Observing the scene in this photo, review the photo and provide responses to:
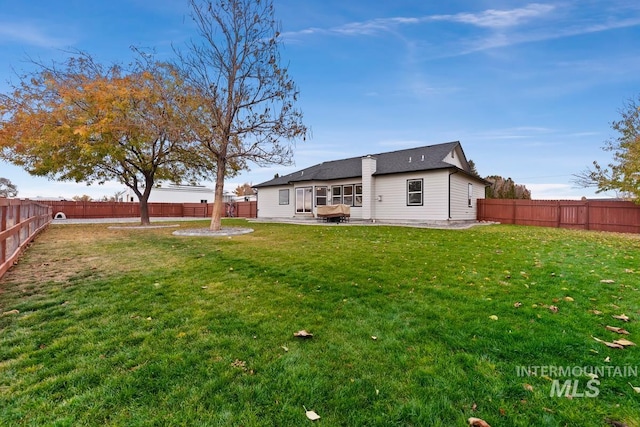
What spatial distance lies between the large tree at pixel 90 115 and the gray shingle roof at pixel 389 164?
350 inches

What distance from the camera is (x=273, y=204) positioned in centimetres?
2394

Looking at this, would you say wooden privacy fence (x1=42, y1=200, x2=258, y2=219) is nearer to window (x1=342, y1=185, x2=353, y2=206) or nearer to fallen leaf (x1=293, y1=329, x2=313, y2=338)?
window (x1=342, y1=185, x2=353, y2=206)

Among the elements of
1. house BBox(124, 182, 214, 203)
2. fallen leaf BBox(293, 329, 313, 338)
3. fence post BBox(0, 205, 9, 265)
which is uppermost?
house BBox(124, 182, 214, 203)

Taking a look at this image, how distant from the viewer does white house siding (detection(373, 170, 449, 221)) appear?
1584 cm

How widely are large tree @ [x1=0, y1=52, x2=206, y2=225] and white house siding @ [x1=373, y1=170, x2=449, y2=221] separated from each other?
1129 centimetres

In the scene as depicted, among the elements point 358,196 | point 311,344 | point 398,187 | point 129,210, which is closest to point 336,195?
point 358,196

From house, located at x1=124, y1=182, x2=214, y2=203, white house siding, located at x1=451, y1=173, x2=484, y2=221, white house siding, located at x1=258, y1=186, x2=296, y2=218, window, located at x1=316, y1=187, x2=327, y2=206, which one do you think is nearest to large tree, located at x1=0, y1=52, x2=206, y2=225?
white house siding, located at x1=258, y1=186, x2=296, y2=218

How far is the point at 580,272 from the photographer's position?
542cm

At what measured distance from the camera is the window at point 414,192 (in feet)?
55.0

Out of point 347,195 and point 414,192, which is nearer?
point 414,192

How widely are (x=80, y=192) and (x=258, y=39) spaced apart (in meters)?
63.9

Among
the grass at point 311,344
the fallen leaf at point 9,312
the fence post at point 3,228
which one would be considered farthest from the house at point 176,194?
the fallen leaf at point 9,312

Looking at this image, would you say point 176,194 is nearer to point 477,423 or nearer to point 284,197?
point 284,197

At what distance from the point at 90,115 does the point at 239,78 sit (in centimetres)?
764
